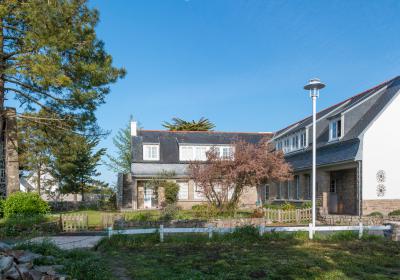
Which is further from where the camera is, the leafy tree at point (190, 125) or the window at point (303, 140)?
the leafy tree at point (190, 125)

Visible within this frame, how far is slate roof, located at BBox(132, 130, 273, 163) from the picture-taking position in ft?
110

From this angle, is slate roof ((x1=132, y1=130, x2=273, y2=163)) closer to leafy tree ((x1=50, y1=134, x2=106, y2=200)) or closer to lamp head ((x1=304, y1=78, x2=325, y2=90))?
leafy tree ((x1=50, y1=134, x2=106, y2=200))

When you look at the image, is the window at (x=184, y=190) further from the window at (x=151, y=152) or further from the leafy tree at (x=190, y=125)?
the leafy tree at (x=190, y=125)

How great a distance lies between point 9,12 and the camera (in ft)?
53.1

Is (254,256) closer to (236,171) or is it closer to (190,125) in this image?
(236,171)

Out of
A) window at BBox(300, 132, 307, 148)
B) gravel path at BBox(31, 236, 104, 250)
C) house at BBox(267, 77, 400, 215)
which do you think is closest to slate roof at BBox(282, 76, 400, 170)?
house at BBox(267, 77, 400, 215)

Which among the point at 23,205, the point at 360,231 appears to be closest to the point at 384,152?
the point at 360,231

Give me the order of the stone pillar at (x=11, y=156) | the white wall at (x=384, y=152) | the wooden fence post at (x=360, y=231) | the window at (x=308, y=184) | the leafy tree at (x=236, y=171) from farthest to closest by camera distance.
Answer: the window at (x=308, y=184) < the white wall at (x=384, y=152) < the stone pillar at (x=11, y=156) < the leafy tree at (x=236, y=171) < the wooden fence post at (x=360, y=231)

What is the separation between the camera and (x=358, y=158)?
2033cm

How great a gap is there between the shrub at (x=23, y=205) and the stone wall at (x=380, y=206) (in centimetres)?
1777

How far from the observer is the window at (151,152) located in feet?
109

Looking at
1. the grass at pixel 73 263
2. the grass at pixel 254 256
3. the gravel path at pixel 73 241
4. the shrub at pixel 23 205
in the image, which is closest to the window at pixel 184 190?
the shrub at pixel 23 205

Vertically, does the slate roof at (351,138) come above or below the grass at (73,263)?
above

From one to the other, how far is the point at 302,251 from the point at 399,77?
17.4 metres
